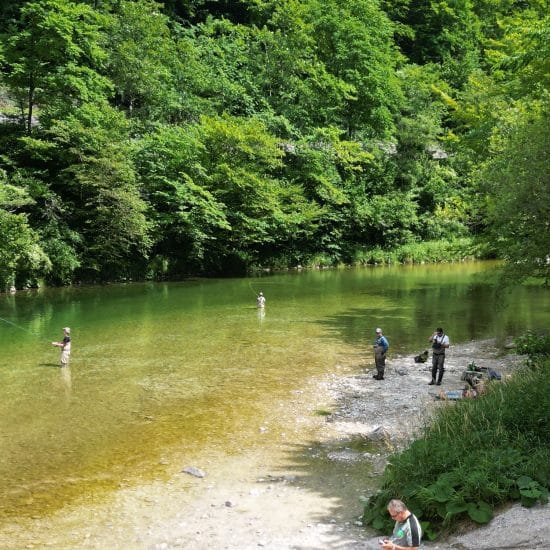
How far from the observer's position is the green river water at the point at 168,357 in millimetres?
11547

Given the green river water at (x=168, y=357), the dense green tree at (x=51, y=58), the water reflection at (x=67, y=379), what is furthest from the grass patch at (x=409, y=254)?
the water reflection at (x=67, y=379)

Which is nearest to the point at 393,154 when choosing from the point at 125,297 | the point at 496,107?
the point at 496,107

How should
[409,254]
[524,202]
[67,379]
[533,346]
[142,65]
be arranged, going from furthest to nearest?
[409,254], [142,65], [533,346], [524,202], [67,379]

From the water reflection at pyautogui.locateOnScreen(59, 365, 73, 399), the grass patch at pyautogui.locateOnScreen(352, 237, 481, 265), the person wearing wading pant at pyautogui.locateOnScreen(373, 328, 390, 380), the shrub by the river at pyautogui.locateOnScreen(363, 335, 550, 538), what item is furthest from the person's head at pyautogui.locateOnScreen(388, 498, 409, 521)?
the grass patch at pyautogui.locateOnScreen(352, 237, 481, 265)

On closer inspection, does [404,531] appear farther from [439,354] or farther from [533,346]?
[533,346]

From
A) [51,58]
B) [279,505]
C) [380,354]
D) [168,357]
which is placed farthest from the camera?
[51,58]

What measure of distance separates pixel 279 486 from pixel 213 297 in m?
24.8

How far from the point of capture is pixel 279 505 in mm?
9383

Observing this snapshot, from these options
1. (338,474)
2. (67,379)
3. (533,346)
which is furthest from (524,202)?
(67,379)

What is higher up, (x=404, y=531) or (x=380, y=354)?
(x=380, y=354)

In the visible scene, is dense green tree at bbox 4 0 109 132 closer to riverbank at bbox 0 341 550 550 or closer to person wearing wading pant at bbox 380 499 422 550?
riverbank at bbox 0 341 550 550

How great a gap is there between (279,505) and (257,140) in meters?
38.7

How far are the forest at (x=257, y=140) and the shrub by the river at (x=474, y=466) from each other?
398 inches

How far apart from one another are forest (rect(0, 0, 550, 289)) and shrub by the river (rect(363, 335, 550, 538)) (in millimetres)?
10104
